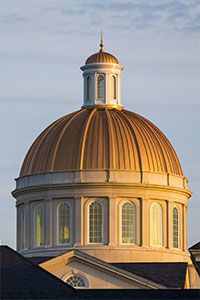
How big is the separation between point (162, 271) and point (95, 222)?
29.6 ft

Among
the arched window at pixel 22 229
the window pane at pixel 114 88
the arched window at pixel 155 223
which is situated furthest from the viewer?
the window pane at pixel 114 88

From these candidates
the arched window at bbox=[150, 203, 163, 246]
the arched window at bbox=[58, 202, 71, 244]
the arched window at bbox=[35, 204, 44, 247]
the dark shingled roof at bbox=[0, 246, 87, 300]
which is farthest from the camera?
the arched window at bbox=[35, 204, 44, 247]

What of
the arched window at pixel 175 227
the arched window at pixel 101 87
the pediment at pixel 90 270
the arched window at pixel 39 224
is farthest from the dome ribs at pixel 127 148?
the pediment at pixel 90 270

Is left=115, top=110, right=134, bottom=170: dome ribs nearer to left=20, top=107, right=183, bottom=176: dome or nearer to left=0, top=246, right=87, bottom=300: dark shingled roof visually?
left=20, top=107, right=183, bottom=176: dome

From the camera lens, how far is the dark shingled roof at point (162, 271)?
12181 centimetres

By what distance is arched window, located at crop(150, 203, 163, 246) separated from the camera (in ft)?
434

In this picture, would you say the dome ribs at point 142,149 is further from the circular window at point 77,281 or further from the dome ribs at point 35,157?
the circular window at point 77,281

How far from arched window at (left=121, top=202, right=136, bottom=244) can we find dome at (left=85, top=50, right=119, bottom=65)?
→ 931 centimetres

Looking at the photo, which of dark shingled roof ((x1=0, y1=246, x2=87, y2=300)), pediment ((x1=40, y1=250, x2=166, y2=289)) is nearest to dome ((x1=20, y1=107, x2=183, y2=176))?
pediment ((x1=40, y1=250, x2=166, y2=289))

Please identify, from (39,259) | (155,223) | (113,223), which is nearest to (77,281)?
(39,259)

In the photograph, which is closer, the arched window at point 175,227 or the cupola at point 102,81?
the arched window at point 175,227

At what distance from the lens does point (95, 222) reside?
132 meters

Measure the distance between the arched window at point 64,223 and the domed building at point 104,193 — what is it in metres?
0.06

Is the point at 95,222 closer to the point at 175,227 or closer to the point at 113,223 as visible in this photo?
the point at 113,223
